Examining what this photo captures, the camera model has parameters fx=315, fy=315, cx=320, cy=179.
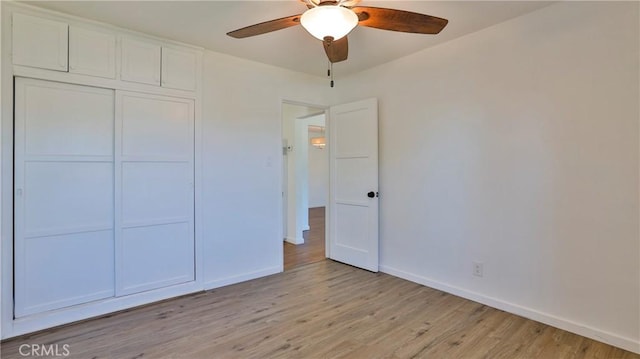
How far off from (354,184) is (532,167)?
6.26 ft

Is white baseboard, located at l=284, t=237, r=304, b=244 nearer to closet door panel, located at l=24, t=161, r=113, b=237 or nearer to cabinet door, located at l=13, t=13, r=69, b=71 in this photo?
closet door panel, located at l=24, t=161, r=113, b=237

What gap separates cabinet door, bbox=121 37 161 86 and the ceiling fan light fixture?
5.89 feet

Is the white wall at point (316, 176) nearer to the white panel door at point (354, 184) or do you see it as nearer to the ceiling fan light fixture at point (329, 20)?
the white panel door at point (354, 184)

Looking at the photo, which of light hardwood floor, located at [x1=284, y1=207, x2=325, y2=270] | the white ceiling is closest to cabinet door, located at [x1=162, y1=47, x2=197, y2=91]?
the white ceiling

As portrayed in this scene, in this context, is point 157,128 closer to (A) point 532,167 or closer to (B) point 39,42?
(B) point 39,42

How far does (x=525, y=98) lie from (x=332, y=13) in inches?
72.5

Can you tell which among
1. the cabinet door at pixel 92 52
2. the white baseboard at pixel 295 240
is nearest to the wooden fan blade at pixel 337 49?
the cabinet door at pixel 92 52

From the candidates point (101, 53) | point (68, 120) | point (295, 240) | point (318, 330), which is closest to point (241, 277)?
point (318, 330)

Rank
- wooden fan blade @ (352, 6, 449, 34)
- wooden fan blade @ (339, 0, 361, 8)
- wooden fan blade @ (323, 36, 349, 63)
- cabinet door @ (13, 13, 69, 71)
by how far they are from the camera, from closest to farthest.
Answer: wooden fan blade @ (352, 6, 449, 34), wooden fan blade @ (339, 0, 361, 8), wooden fan blade @ (323, 36, 349, 63), cabinet door @ (13, 13, 69, 71)

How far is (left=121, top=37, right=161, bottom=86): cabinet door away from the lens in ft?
9.07

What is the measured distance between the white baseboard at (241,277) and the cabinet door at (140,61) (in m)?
2.04

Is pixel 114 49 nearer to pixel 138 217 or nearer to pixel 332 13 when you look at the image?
pixel 138 217

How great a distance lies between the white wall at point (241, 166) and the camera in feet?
10.8

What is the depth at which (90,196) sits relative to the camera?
265cm
